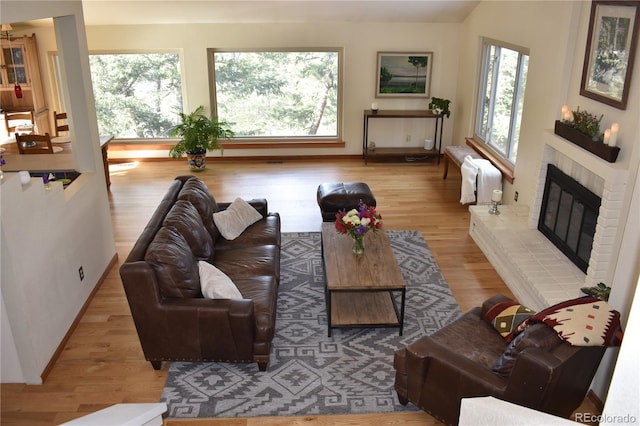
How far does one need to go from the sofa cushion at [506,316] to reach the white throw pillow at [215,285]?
186 cm

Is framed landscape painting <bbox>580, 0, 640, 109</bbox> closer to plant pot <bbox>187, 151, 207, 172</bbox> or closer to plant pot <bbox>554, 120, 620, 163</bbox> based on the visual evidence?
plant pot <bbox>554, 120, 620, 163</bbox>

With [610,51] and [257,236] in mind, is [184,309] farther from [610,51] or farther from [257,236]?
[610,51]

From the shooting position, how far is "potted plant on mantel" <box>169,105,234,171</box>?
8477 mm

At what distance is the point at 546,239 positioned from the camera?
5551mm

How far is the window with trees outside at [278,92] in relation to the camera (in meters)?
8.91

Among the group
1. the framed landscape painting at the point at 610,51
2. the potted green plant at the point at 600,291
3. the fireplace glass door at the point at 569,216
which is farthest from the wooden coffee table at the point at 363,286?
the framed landscape painting at the point at 610,51

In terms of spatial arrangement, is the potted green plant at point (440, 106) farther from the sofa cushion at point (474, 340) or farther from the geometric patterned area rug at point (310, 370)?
the sofa cushion at point (474, 340)

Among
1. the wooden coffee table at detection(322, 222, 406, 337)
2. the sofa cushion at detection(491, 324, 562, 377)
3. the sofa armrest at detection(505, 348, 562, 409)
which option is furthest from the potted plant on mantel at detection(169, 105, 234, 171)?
the sofa armrest at detection(505, 348, 562, 409)

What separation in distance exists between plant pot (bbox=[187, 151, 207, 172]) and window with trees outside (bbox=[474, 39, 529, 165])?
14.0ft

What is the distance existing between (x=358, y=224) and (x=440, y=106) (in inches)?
182

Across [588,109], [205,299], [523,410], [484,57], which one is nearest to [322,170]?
[484,57]

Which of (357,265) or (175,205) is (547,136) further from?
(175,205)

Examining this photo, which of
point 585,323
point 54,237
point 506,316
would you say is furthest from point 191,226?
point 585,323

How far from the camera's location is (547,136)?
5.38 meters
